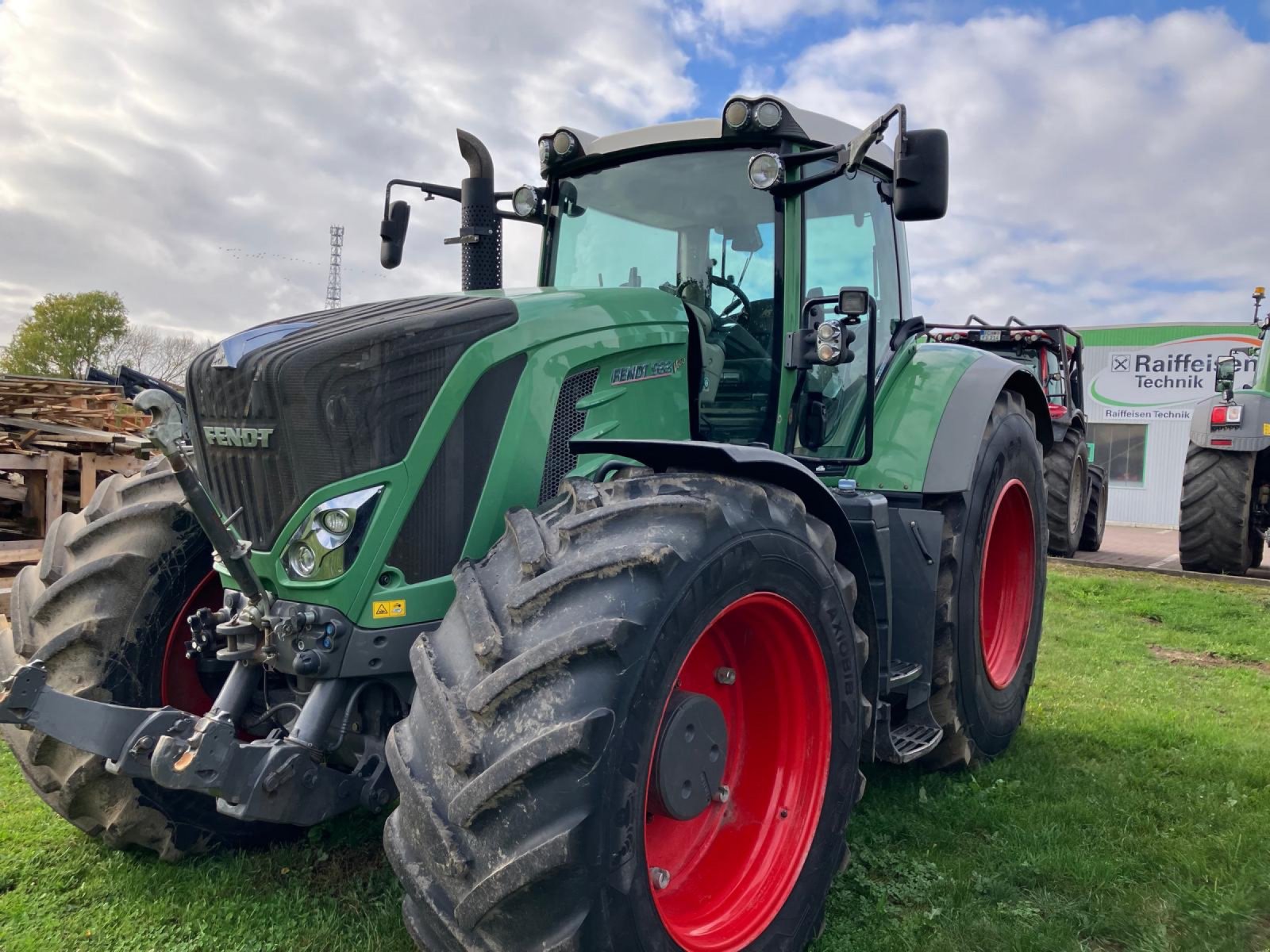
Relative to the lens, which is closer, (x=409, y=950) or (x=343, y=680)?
(x=343, y=680)

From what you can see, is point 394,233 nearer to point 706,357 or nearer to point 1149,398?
point 706,357

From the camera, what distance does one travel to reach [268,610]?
7.65 feet

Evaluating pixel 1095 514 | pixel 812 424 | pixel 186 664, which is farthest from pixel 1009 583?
pixel 1095 514

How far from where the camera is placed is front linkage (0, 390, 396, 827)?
211cm

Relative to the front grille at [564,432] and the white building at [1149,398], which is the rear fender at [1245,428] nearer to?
the front grille at [564,432]

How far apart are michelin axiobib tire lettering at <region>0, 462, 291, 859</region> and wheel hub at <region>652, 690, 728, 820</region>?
152 centimetres

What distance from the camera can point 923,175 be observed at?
303cm

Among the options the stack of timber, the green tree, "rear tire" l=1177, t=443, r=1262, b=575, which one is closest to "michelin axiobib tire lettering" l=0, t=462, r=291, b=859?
the stack of timber

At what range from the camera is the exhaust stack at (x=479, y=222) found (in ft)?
12.0

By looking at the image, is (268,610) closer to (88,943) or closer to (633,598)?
(633,598)

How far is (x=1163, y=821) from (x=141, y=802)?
347 cm

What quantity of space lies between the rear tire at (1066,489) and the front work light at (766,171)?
808cm

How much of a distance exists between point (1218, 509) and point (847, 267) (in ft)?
26.5

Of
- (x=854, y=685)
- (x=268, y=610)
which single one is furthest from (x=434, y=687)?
(x=854, y=685)
